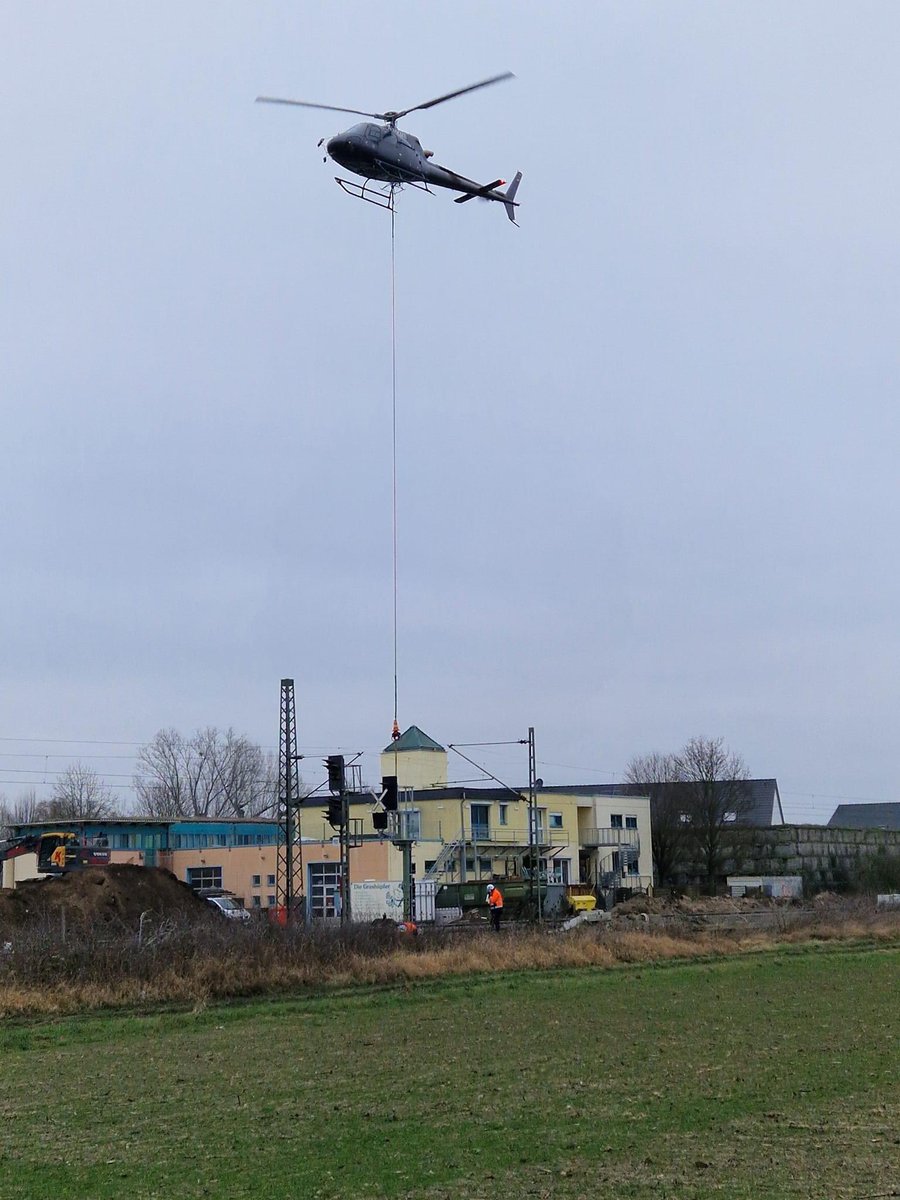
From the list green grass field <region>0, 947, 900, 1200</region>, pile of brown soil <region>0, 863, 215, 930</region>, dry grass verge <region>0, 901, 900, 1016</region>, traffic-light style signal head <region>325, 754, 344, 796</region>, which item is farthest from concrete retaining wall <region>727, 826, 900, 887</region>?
green grass field <region>0, 947, 900, 1200</region>

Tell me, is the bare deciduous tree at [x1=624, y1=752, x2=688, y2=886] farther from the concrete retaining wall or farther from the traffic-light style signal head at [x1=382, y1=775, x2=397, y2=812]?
the traffic-light style signal head at [x1=382, y1=775, x2=397, y2=812]

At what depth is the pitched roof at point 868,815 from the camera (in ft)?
392

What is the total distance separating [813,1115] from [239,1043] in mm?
9985

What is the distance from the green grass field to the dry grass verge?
74.7 inches

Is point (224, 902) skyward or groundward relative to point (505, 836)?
groundward

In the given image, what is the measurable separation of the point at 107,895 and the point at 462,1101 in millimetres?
35219

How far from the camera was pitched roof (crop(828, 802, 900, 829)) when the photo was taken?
120 meters

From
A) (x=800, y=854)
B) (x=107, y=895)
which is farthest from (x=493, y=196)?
(x=800, y=854)

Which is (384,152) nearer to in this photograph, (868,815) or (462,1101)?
(462,1101)

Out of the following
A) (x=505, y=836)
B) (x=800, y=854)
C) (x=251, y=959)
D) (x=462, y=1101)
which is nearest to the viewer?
(x=462, y=1101)

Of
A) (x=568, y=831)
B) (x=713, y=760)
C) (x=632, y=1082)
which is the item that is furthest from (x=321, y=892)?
(x=632, y=1082)

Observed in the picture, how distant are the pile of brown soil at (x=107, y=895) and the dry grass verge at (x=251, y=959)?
1359 cm

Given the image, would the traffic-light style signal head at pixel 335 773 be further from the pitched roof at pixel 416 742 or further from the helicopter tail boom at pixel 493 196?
the pitched roof at pixel 416 742

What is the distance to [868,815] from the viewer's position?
12206 cm
